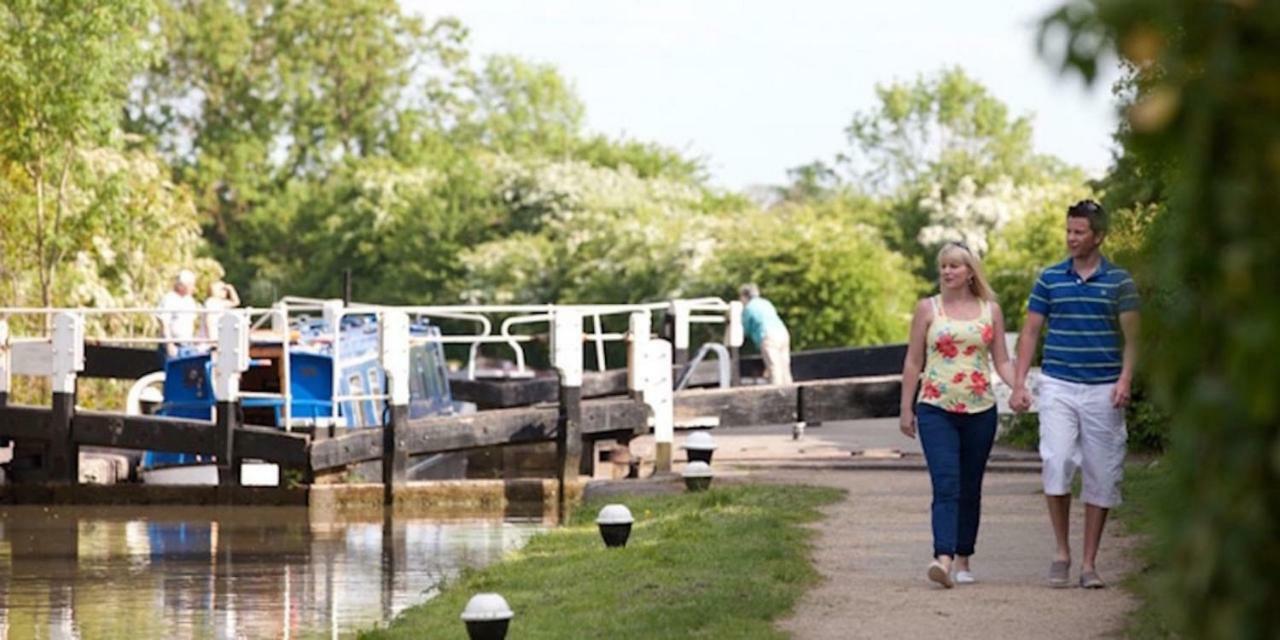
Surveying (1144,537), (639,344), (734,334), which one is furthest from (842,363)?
(1144,537)

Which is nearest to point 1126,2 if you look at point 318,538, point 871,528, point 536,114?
point 871,528

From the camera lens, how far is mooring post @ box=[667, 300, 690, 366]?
30.2m

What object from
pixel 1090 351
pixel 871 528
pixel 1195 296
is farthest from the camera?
pixel 871 528

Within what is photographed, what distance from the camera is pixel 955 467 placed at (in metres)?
11.6

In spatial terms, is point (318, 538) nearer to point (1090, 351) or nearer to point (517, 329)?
point (1090, 351)

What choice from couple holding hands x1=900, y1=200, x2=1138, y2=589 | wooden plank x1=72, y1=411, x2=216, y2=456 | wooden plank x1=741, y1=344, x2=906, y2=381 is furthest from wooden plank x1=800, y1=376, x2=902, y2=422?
couple holding hands x1=900, y1=200, x2=1138, y2=589

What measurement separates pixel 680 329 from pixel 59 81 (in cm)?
807

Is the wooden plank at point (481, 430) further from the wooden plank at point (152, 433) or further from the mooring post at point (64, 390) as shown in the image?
the mooring post at point (64, 390)

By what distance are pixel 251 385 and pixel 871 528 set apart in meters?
10.9

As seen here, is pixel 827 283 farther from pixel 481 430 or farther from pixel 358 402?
pixel 481 430

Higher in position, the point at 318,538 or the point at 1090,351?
the point at 1090,351

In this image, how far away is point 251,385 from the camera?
965 inches

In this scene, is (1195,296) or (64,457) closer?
(1195,296)

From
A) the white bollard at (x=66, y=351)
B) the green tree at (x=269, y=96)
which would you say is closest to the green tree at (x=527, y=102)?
the green tree at (x=269, y=96)
